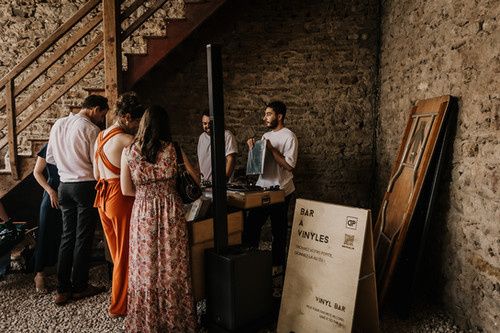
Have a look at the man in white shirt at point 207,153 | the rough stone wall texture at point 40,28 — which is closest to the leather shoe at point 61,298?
the man in white shirt at point 207,153

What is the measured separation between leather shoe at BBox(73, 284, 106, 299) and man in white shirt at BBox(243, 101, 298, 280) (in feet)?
4.66

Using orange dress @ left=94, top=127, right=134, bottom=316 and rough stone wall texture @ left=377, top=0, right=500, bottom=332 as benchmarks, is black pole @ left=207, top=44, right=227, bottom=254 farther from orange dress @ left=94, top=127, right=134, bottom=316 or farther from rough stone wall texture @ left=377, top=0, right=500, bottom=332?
rough stone wall texture @ left=377, top=0, right=500, bottom=332

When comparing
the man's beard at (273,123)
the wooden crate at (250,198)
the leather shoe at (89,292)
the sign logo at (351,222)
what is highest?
the man's beard at (273,123)

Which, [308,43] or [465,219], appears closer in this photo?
[465,219]

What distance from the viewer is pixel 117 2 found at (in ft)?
12.6

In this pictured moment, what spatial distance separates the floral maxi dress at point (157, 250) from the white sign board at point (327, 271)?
76 centimetres

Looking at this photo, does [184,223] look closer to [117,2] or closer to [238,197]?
[238,197]

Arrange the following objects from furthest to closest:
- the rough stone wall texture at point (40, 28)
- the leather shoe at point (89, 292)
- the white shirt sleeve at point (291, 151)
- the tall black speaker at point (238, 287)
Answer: the rough stone wall texture at point (40, 28) → the white shirt sleeve at point (291, 151) → the leather shoe at point (89, 292) → the tall black speaker at point (238, 287)

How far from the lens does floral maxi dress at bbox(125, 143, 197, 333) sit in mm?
2508

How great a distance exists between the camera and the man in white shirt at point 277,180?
3.57 m

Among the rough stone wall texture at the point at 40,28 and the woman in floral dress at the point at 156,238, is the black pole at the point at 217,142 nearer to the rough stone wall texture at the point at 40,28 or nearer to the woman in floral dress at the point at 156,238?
the woman in floral dress at the point at 156,238

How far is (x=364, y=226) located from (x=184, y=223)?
1.22m

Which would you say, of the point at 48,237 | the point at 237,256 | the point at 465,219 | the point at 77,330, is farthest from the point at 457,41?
the point at 48,237

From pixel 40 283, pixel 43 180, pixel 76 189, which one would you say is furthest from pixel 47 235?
pixel 76 189
